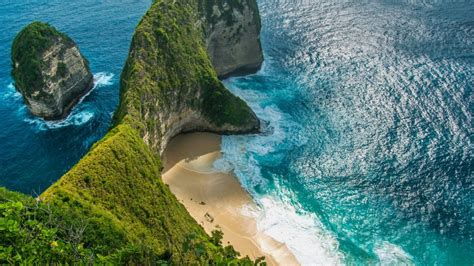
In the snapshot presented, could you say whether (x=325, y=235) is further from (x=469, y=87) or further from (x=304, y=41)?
(x=304, y=41)

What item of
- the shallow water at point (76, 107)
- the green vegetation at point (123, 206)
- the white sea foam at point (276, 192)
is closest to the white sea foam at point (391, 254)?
the white sea foam at point (276, 192)

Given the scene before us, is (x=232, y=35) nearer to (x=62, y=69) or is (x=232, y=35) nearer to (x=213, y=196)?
(x=62, y=69)

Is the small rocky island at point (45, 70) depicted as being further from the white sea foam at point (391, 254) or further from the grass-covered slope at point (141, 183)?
the white sea foam at point (391, 254)

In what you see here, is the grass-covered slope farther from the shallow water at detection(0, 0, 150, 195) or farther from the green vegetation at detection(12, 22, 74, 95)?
the green vegetation at detection(12, 22, 74, 95)

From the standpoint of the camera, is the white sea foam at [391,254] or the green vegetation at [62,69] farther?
the green vegetation at [62,69]

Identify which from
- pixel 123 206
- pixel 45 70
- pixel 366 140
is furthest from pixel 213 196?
pixel 45 70

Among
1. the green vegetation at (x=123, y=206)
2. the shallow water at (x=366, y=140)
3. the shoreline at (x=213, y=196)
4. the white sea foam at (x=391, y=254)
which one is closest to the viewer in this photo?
A: the green vegetation at (x=123, y=206)

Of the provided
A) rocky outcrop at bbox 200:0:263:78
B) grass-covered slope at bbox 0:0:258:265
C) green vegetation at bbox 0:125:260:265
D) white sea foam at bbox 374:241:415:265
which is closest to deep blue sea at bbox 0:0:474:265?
white sea foam at bbox 374:241:415:265

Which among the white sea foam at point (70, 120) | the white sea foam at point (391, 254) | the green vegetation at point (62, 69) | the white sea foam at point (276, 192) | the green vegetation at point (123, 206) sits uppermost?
the green vegetation at point (62, 69)
